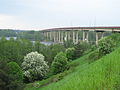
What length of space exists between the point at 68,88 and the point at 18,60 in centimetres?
4034

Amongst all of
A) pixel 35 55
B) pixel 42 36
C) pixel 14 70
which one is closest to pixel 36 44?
Result: pixel 35 55

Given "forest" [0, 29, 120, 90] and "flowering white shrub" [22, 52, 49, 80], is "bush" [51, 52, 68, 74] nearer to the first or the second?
"forest" [0, 29, 120, 90]

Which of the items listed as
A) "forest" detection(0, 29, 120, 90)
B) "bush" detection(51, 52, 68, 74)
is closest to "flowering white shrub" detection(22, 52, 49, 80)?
"forest" detection(0, 29, 120, 90)

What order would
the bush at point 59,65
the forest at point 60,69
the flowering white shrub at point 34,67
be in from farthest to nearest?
the bush at point 59,65, the flowering white shrub at point 34,67, the forest at point 60,69

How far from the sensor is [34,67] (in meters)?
37.8

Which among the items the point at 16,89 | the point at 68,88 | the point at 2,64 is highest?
the point at 68,88

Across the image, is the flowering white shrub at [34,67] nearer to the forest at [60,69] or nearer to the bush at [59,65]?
the forest at [60,69]

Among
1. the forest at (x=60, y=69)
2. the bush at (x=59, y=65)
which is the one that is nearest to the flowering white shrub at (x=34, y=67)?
the forest at (x=60, y=69)

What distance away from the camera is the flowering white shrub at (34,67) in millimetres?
36625

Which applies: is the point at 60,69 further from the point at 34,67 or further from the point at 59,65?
the point at 34,67

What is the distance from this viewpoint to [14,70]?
31672 mm

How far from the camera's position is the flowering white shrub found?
3662cm

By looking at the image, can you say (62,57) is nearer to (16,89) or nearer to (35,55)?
(35,55)

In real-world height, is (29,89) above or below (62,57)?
below
